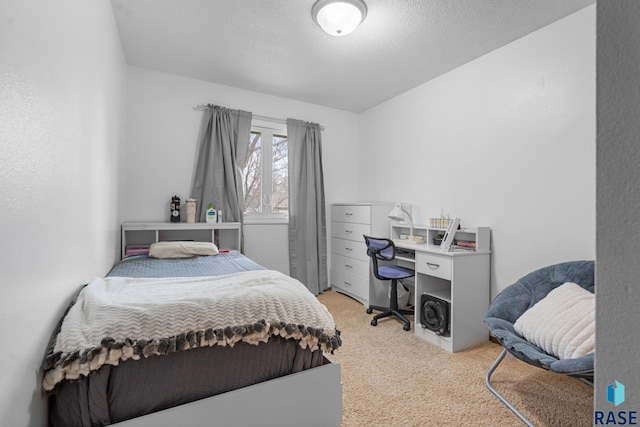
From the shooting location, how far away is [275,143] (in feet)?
12.8

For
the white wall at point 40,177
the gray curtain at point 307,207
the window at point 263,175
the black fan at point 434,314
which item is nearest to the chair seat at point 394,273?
the black fan at point 434,314

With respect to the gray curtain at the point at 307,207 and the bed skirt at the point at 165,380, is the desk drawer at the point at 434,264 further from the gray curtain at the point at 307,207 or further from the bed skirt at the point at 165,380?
the bed skirt at the point at 165,380

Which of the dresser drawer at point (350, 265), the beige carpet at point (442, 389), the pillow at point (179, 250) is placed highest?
the pillow at point (179, 250)

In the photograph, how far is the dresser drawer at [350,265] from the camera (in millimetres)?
3450

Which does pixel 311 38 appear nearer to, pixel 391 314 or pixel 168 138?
pixel 168 138

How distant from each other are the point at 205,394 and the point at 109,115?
198 cm

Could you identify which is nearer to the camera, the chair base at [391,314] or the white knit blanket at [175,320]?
the white knit blanket at [175,320]

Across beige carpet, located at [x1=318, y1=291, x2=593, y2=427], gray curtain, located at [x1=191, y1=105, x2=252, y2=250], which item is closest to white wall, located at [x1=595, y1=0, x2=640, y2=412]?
beige carpet, located at [x1=318, y1=291, x2=593, y2=427]

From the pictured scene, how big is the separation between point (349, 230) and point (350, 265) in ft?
1.45

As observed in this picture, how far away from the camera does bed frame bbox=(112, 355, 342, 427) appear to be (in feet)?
3.09

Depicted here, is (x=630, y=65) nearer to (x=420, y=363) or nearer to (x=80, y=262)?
(x=80, y=262)

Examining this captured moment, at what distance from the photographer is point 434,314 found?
2.51 meters

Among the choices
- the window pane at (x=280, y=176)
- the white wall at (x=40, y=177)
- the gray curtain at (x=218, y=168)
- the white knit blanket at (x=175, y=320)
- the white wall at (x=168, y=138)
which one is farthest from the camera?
the window pane at (x=280, y=176)

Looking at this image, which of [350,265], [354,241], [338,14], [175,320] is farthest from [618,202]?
[350,265]
